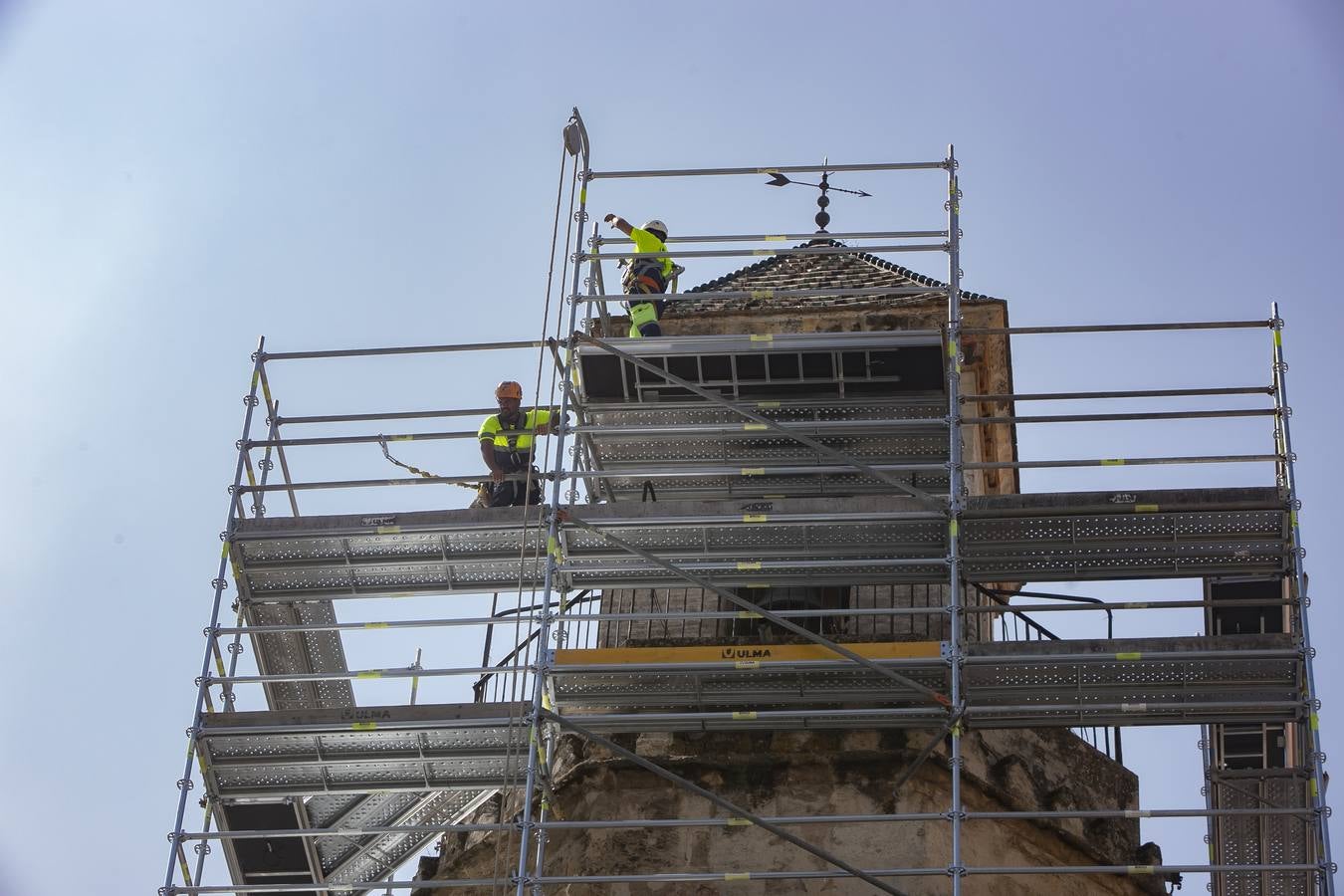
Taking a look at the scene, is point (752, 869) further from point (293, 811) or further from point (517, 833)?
point (293, 811)

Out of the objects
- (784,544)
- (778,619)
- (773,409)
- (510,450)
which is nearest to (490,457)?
(510,450)

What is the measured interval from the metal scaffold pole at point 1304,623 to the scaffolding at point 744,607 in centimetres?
3

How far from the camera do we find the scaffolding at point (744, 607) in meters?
14.7

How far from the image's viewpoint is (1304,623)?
14.6 meters

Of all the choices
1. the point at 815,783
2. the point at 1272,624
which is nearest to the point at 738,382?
the point at 815,783

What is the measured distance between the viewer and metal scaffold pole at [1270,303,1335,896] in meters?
13.6

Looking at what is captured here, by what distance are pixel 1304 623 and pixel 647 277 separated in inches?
241

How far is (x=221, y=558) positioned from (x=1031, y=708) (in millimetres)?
5898

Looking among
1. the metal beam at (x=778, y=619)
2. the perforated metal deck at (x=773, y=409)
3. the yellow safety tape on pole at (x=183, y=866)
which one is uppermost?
the perforated metal deck at (x=773, y=409)

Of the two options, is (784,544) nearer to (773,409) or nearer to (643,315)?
(773,409)

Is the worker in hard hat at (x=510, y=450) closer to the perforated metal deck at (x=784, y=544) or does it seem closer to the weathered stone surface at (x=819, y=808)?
the perforated metal deck at (x=784, y=544)

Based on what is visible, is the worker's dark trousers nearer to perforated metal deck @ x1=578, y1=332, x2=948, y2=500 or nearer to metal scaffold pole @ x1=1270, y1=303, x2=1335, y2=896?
perforated metal deck @ x1=578, y1=332, x2=948, y2=500

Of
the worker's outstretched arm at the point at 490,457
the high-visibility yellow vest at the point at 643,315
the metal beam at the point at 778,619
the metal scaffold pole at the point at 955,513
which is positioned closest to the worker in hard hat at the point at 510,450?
the worker's outstretched arm at the point at 490,457

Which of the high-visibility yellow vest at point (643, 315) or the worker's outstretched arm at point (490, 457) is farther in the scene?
the high-visibility yellow vest at point (643, 315)
